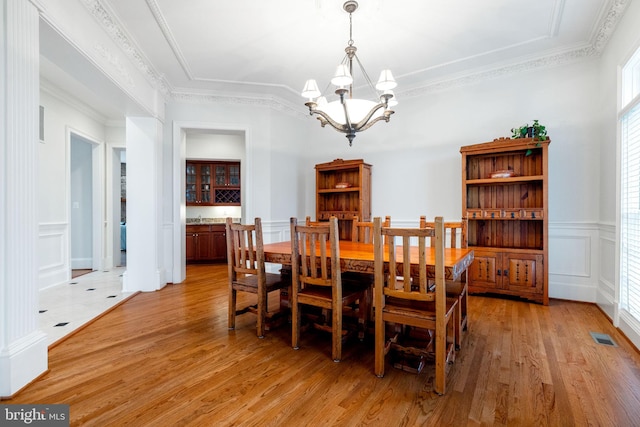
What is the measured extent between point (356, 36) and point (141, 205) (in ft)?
11.0

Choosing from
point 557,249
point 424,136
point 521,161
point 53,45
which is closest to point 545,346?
point 557,249

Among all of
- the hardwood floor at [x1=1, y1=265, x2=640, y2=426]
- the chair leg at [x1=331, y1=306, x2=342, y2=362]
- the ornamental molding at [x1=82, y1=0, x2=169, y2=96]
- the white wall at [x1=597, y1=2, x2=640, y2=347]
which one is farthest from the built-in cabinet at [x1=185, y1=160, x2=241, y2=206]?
the white wall at [x1=597, y1=2, x2=640, y2=347]

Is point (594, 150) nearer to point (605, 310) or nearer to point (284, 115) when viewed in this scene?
point (605, 310)

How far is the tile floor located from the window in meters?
4.69

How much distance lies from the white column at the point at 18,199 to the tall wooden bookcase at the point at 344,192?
11.7ft

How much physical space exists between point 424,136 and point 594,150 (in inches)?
75.3

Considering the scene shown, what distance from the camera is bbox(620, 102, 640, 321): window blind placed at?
99.7 inches

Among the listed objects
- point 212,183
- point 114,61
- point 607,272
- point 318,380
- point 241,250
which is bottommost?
point 318,380

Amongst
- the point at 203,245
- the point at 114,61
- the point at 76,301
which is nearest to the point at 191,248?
the point at 203,245

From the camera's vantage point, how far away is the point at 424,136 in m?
4.57

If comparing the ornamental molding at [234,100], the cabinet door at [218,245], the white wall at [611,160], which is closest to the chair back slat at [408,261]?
the white wall at [611,160]

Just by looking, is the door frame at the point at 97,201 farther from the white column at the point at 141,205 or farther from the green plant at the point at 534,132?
the green plant at the point at 534,132

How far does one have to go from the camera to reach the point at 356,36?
333 cm

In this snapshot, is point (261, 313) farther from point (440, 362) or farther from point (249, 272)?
point (440, 362)
